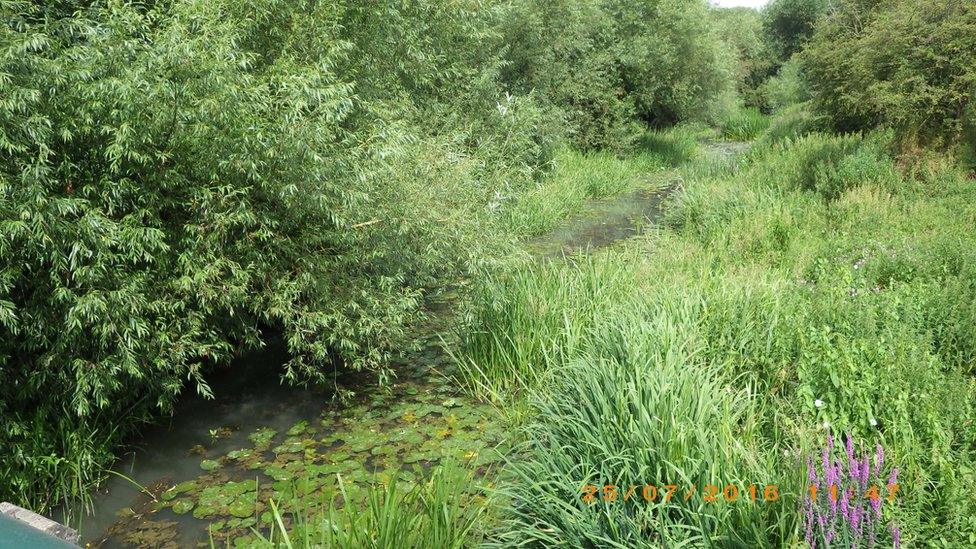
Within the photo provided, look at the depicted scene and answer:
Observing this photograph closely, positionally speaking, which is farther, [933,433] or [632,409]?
[632,409]

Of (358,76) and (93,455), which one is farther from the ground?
(358,76)

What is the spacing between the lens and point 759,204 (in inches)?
436

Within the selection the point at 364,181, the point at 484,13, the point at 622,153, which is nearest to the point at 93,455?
the point at 364,181

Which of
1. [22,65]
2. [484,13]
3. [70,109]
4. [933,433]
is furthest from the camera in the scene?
[484,13]

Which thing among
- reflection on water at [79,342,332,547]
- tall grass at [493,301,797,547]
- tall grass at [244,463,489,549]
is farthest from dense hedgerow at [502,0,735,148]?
tall grass at [244,463,489,549]

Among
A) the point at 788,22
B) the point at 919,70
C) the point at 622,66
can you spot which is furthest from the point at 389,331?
the point at 788,22

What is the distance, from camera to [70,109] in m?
4.89

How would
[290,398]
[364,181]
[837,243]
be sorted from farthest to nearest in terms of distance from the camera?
[837,243] < [290,398] < [364,181]

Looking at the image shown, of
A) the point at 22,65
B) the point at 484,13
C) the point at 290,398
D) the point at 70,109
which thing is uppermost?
the point at 484,13

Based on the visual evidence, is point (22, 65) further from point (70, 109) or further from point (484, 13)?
point (484, 13)

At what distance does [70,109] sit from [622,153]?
18035 millimetres

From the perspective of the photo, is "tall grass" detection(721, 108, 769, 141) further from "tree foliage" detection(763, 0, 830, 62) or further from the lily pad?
the lily pad
